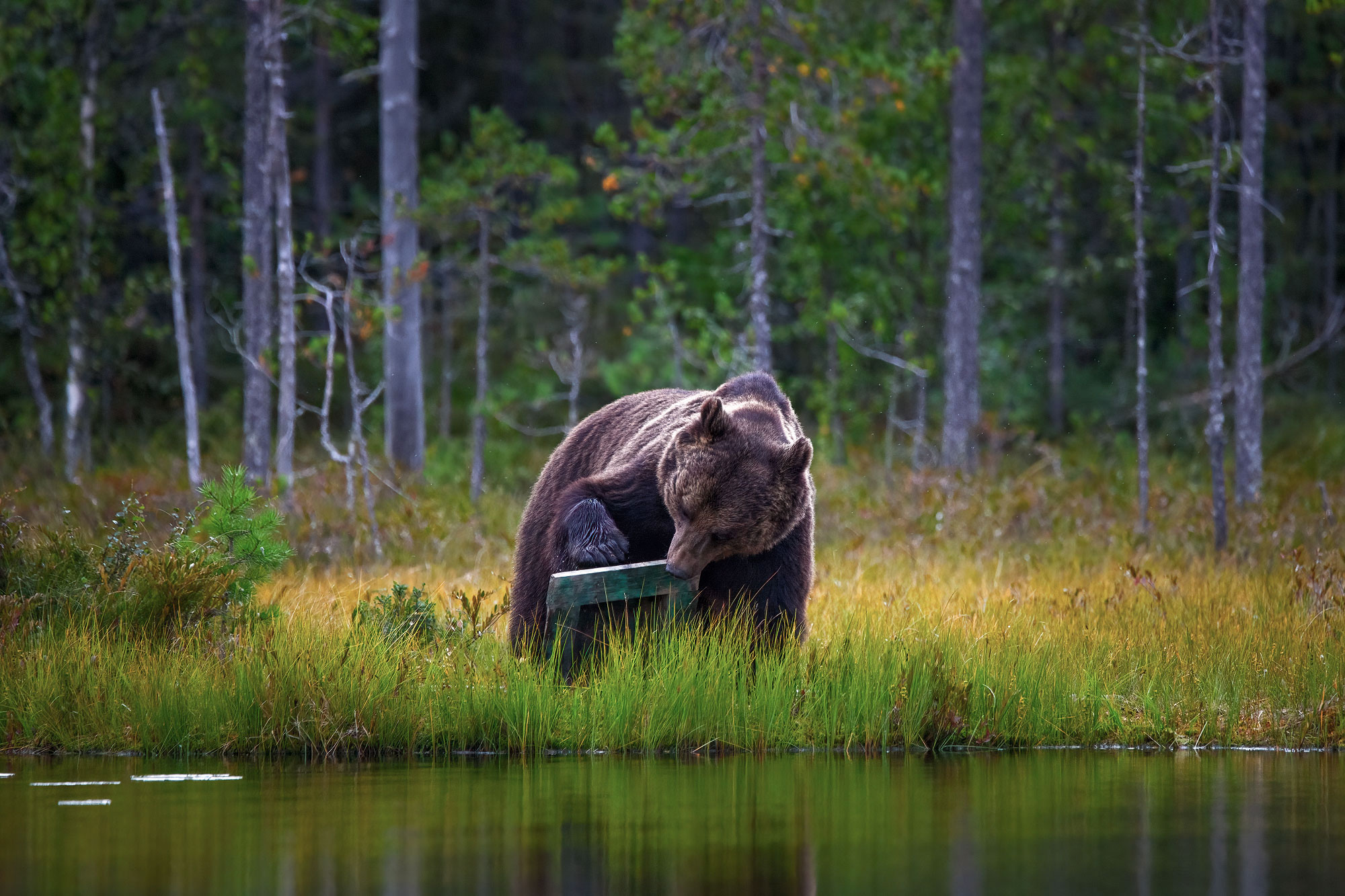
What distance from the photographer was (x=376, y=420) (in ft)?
90.0

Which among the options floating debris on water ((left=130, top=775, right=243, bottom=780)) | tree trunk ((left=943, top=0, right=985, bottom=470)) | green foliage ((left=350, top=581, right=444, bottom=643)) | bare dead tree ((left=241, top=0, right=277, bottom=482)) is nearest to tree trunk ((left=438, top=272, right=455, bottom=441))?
bare dead tree ((left=241, top=0, right=277, bottom=482))

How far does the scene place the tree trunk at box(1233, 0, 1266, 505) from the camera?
595 inches

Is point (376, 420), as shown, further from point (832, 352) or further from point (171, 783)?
point (171, 783)

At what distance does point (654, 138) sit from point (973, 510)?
19.5 feet

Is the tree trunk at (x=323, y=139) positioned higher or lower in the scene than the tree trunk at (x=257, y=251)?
higher

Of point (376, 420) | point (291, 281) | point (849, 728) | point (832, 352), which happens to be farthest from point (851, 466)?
point (849, 728)

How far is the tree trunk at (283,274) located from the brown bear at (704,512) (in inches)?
258

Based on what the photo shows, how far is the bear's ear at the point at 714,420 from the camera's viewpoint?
6609 mm

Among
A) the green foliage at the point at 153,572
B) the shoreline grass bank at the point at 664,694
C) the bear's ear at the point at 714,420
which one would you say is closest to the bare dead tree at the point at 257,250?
the green foliage at the point at 153,572

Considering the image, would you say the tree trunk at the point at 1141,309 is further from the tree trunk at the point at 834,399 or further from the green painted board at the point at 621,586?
the green painted board at the point at 621,586

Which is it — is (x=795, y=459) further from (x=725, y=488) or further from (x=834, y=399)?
(x=834, y=399)

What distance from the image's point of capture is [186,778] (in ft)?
19.7

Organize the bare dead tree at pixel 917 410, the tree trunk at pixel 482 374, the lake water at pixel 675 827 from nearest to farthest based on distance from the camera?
the lake water at pixel 675 827 < the tree trunk at pixel 482 374 < the bare dead tree at pixel 917 410

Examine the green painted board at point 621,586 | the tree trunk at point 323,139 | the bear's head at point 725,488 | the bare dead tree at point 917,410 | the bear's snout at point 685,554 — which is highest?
the tree trunk at point 323,139
